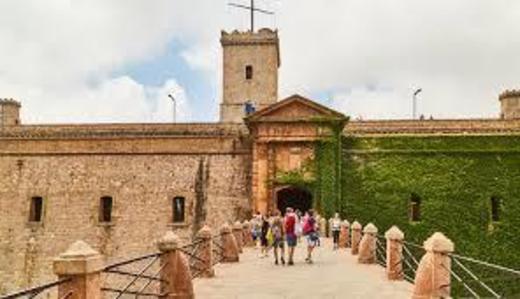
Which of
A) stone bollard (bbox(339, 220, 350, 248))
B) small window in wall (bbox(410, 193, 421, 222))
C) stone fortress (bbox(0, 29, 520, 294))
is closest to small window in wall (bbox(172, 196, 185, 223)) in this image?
stone fortress (bbox(0, 29, 520, 294))

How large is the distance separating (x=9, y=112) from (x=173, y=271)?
30784 mm

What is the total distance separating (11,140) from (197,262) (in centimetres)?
2243

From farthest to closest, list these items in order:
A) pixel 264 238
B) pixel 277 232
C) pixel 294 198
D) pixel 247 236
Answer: pixel 294 198 < pixel 247 236 < pixel 264 238 < pixel 277 232

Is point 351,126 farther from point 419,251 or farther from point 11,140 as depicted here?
point 11,140

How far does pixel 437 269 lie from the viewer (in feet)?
39.7

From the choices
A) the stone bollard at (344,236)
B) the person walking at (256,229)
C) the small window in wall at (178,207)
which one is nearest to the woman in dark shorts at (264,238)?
the person walking at (256,229)

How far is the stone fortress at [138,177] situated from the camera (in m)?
34.4

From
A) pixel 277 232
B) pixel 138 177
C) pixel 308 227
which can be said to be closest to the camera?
pixel 277 232

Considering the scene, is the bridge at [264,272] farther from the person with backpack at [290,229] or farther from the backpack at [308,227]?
the backpack at [308,227]

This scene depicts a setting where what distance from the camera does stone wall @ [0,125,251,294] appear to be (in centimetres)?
3534

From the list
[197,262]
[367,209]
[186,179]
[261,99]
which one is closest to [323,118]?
[367,209]

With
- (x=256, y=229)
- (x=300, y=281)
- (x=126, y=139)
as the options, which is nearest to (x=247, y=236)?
(x=256, y=229)

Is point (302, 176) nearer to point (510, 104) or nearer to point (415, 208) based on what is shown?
point (415, 208)

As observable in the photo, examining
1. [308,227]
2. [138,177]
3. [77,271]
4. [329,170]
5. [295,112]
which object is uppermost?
[295,112]
